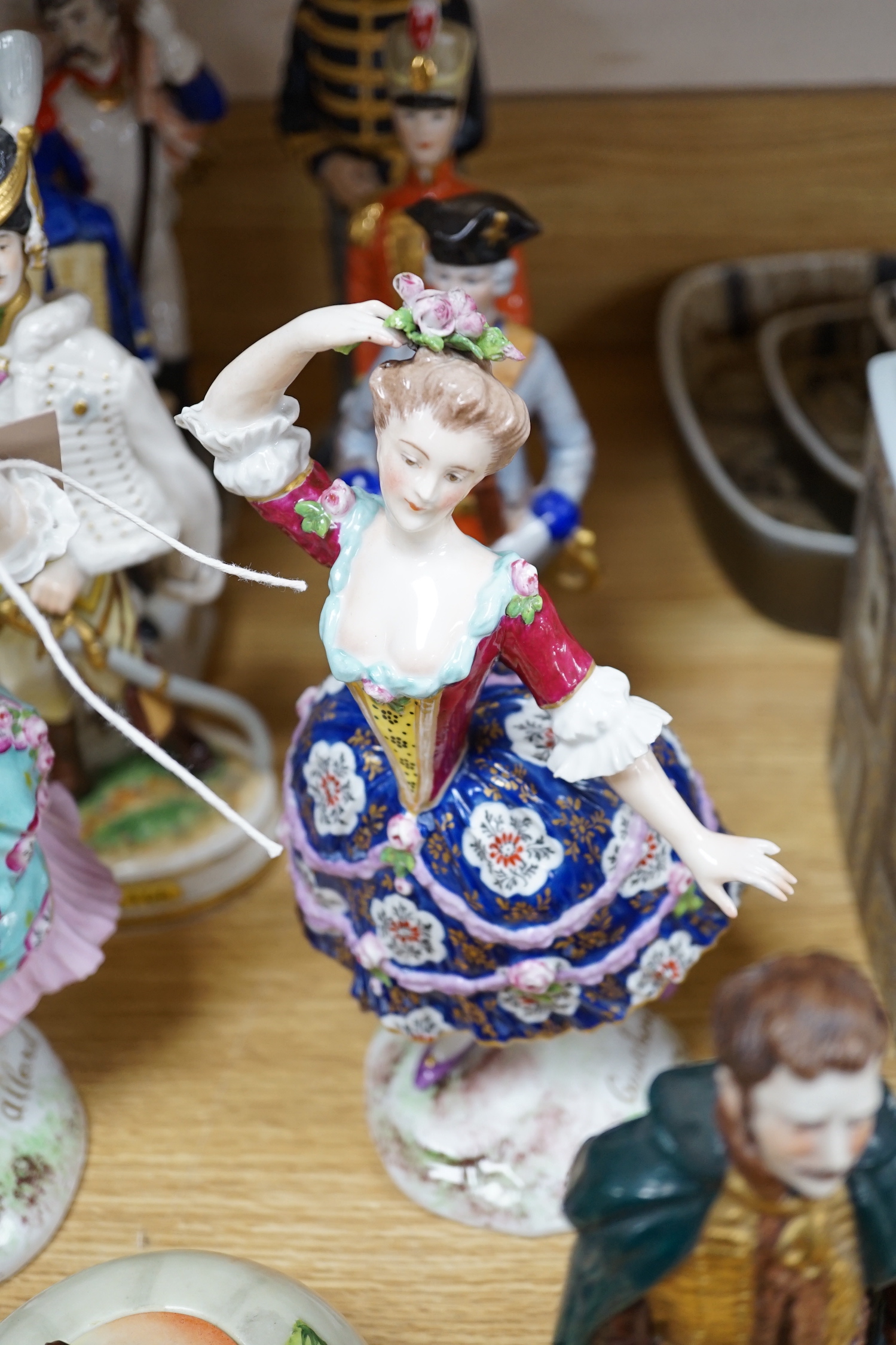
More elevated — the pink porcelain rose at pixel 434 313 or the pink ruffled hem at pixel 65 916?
the pink porcelain rose at pixel 434 313

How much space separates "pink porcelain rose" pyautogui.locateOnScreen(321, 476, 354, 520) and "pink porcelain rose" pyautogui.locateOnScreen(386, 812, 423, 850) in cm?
16

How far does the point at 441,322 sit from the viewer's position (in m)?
0.60

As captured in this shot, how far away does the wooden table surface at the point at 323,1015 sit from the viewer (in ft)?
2.81

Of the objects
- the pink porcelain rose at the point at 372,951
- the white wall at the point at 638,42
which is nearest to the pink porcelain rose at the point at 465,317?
the pink porcelain rose at the point at 372,951

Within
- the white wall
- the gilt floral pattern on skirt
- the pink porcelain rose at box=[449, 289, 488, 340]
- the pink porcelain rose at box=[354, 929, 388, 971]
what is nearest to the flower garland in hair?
the pink porcelain rose at box=[449, 289, 488, 340]

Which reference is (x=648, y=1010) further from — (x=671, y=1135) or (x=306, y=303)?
(x=306, y=303)

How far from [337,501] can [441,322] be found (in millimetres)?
115

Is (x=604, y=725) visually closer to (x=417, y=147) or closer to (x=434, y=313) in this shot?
(x=434, y=313)

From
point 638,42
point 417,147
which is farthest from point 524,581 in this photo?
point 638,42

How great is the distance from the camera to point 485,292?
941mm

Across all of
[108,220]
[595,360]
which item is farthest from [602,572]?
[108,220]

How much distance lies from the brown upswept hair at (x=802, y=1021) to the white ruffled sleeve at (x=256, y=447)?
1.03ft

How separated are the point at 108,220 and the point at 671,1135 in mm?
753

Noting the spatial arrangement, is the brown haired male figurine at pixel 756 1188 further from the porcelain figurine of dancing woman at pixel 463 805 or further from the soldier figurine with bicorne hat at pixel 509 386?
the soldier figurine with bicorne hat at pixel 509 386
